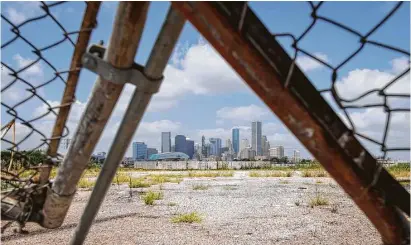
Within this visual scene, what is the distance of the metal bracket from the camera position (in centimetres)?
84

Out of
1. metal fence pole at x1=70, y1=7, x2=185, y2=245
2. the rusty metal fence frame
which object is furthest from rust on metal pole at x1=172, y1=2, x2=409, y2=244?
metal fence pole at x1=70, y1=7, x2=185, y2=245

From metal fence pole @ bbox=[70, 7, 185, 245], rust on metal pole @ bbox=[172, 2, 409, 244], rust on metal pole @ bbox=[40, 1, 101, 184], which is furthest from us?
rust on metal pole @ bbox=[40, 1, 101, 184]

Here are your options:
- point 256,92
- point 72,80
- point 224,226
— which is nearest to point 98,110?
point 72,80

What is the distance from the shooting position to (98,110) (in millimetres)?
904

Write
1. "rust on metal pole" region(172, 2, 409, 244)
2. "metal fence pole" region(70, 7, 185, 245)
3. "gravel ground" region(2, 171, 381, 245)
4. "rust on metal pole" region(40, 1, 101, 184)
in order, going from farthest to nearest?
"gravel ground" region(2, 171, 381, 245), "rust on metal pole" region(40, 1, 101, 184), "metal fence pole" region(70, 7, 185, 245), "rust on metal pole" region(172, 2, 409, 244)

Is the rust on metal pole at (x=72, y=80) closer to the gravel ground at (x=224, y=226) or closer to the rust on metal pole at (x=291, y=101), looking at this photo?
the rust on metal pole at (x=291, y=101)

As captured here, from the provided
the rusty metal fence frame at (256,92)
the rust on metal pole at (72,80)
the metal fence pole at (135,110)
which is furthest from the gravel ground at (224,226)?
the rusty metal fence frame at (256,92)

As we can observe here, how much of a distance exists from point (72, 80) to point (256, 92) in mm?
588

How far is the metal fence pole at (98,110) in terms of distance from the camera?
2.59 ft

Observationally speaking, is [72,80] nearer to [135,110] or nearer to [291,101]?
[135,110]

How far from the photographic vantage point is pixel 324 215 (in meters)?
4.16

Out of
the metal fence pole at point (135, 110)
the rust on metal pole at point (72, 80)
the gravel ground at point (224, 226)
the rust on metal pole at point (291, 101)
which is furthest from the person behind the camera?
the gravel ground at point (224, 226)

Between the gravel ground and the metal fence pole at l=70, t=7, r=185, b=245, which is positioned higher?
the metal fence pole at l=70, t=7, r=185, b=245

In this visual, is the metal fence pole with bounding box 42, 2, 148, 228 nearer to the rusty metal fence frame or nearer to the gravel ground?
the rusty metal fence frame
